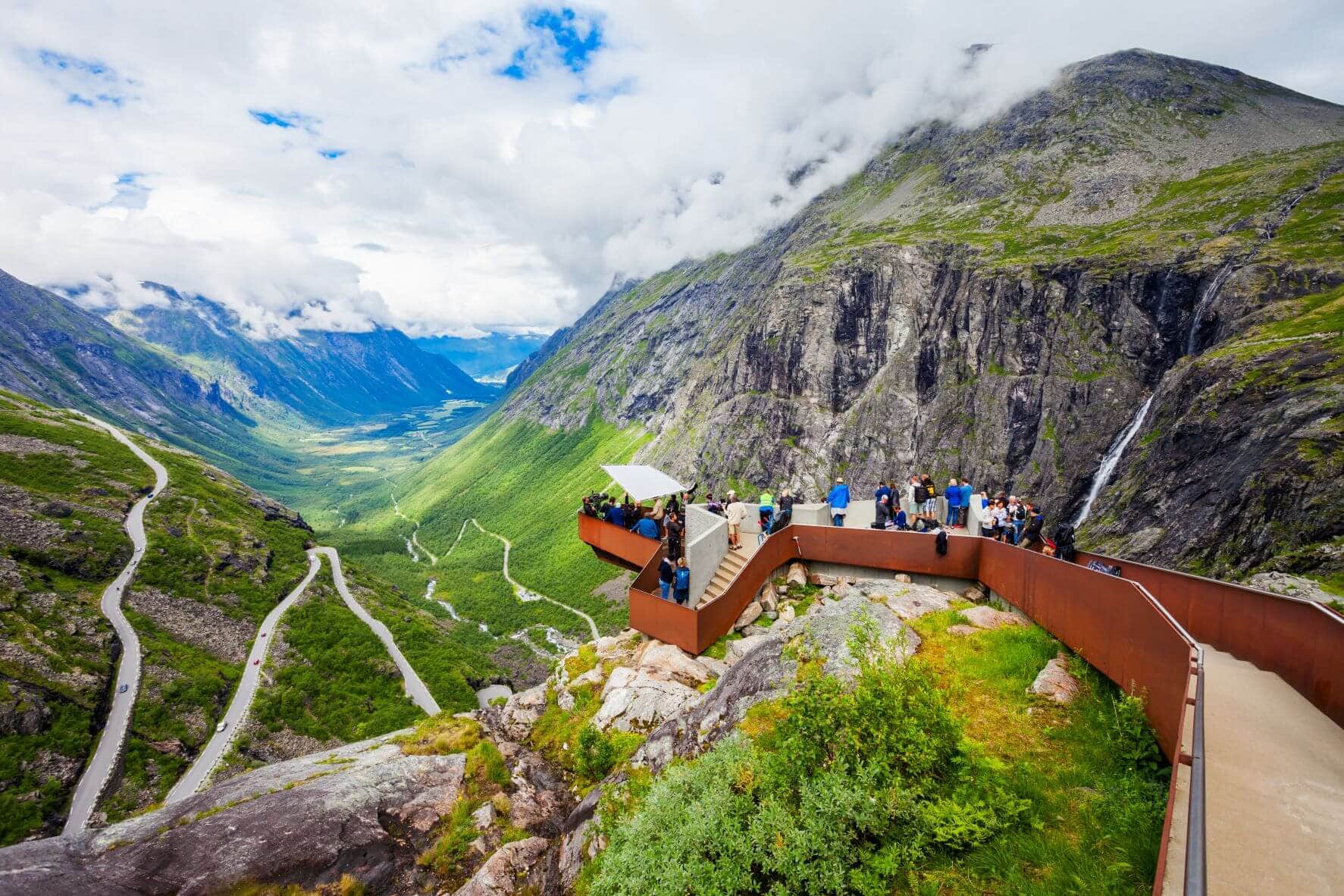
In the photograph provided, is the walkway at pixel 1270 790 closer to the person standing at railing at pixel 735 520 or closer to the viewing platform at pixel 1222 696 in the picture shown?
the viewing platform at pixel 1222 696

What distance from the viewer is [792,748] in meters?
8.34

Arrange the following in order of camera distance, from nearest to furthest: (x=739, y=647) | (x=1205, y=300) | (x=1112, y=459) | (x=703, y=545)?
1. (x=739, y=647)
2. (x=703, y=545)
3. (x=1112, y=459)
4. (x=1205, y=300)

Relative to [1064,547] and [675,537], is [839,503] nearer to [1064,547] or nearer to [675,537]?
[675,537]

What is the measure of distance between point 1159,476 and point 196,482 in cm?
19153

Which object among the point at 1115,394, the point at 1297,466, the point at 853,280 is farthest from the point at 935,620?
the point at 853,280

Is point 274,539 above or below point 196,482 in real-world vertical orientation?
below

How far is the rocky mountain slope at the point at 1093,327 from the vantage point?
43.2 m

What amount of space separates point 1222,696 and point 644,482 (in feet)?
61.0

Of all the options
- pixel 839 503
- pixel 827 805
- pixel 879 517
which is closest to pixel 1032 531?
pixel 879 517

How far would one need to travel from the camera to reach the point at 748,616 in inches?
762

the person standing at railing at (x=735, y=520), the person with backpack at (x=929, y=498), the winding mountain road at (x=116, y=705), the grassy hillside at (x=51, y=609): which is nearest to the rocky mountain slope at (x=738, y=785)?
the person standing at railing at (x=735, y=520)

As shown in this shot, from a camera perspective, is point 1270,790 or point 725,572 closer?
point 1270,790

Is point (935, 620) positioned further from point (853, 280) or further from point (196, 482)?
point (196, 482)

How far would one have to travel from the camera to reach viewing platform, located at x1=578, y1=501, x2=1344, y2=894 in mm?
4945
